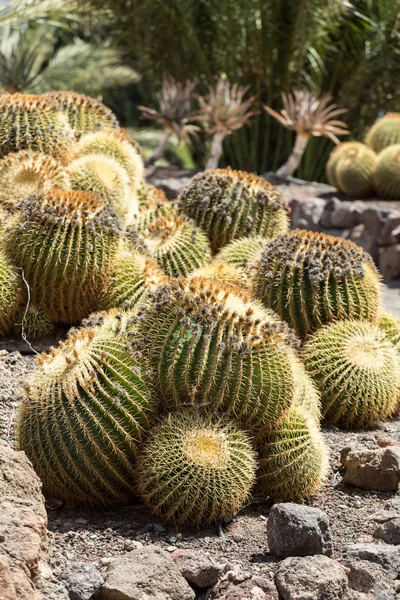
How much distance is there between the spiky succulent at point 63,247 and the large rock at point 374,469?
1722mm

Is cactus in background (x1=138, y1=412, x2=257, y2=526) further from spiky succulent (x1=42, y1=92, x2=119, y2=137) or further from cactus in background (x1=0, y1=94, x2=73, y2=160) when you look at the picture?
spiky succulent (x1=42, y1=92, x2=119, y2=137)

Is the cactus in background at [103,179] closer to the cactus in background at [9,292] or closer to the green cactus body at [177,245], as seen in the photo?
the green cactus body at [177,245]

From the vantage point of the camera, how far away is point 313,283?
4.90 metres

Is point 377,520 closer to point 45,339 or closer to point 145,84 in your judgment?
point 45,339

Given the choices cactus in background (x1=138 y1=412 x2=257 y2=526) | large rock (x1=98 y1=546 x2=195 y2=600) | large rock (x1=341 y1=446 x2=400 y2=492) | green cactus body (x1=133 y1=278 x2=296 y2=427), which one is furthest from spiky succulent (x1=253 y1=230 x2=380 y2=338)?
large rock (x1=98 y1=546 x2=195 y2=600)

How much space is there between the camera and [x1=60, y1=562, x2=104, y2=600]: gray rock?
9.57 ft

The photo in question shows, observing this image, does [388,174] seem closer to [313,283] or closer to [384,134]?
[384,134]

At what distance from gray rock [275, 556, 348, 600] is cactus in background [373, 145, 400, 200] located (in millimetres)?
8950

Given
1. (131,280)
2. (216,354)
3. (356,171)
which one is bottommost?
(356,171)

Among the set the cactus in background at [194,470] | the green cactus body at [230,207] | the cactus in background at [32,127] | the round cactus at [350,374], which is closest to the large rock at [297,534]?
the cactus in background at [194,470]

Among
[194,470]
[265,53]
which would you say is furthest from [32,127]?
[265,53]

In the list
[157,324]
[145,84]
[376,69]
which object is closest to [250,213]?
[157,324]

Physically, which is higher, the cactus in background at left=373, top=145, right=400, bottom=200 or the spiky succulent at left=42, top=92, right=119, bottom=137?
the spiky succulent at left=42, top=92, right=119, bottom=137

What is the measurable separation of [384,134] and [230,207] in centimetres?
722
